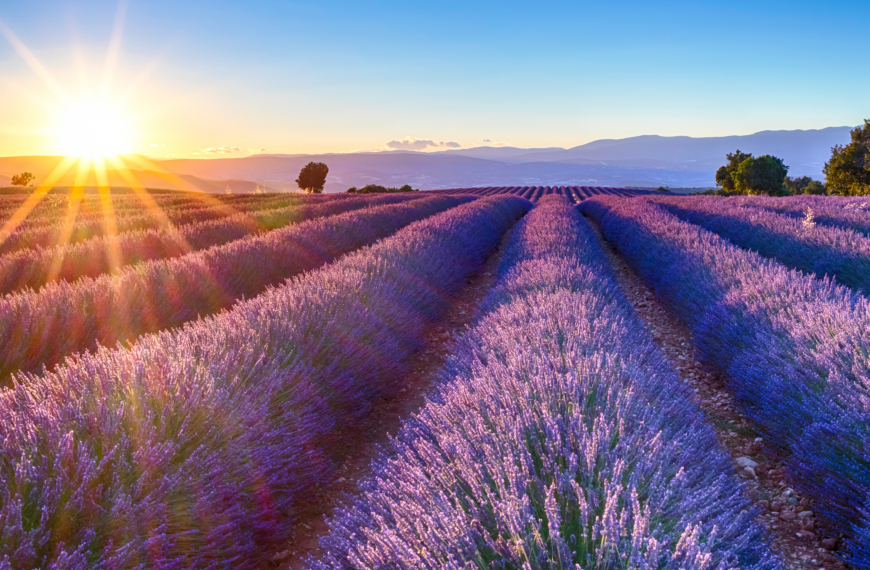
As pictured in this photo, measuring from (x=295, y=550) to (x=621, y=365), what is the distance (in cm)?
163

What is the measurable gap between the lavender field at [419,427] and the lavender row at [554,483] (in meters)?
0.01

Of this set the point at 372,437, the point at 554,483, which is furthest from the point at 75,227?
the point at 554,483

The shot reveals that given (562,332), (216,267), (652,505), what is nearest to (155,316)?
(216,267)

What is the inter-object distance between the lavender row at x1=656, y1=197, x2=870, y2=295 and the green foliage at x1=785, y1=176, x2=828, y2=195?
38.1 meters

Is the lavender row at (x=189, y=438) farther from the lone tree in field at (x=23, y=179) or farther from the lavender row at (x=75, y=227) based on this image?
the lone tree in field at (x=23, y=179)

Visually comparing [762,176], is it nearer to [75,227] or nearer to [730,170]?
[730,170]

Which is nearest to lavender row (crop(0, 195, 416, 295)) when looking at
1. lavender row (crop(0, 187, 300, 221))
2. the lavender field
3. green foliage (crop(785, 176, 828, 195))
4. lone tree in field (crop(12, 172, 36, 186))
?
the lavender field

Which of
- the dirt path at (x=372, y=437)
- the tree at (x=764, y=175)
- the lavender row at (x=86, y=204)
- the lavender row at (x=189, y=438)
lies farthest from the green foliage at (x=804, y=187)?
the lavender row at (x=189, y=438)

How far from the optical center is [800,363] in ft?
8.19

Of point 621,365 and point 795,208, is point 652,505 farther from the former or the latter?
point 795,208

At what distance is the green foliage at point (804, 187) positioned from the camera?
126 feet

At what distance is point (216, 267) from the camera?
181 inches

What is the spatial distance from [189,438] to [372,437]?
4.26 feet

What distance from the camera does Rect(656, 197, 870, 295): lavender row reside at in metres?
4.69
